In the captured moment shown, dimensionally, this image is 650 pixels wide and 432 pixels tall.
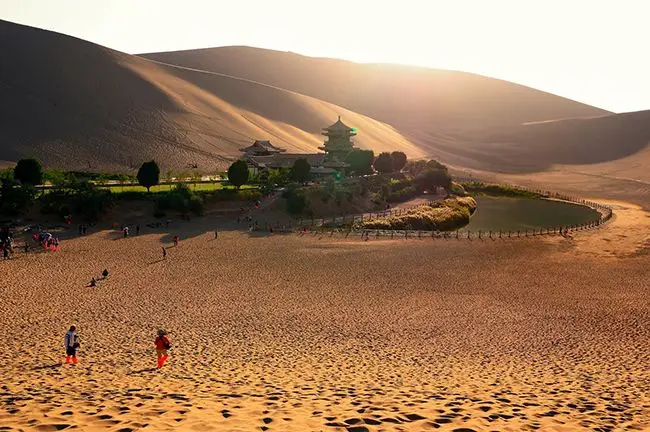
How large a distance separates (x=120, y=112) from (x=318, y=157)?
1358 inches

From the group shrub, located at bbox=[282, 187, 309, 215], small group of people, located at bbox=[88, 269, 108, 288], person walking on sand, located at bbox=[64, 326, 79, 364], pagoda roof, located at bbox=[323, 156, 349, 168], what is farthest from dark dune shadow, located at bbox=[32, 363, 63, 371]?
pagoda roof, located at bbox=[323, 156, 349, 168]

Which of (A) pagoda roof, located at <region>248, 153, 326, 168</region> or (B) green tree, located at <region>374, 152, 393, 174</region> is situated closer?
(A) pagoda roof, located at <region>248, 153, 326, 168</region>

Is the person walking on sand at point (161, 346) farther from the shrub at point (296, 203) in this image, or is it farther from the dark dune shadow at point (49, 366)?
the shrub at point (296, 203)

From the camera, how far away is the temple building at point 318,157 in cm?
6309

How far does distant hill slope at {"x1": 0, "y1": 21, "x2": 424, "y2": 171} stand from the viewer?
72562mm

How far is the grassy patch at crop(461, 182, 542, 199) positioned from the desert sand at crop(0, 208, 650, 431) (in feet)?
121

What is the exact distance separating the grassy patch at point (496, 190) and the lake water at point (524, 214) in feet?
9.60

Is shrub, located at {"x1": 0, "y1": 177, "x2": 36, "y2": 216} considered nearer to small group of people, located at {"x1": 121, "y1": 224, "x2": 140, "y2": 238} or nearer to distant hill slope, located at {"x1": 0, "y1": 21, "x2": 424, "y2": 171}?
small group of people, located at {"x1": 121, "y1": 224, "x2": 140, "y2": 238}

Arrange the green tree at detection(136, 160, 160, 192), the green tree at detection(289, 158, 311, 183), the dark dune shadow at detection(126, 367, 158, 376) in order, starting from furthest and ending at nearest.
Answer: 1. the green tree at detection(289, 158, 311, 183)
2. the green tree at detection(136, 160, 160, 192)
3. the dark dune shadow at detection(126, 367, 158, 376)

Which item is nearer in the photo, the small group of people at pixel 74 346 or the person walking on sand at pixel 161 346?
the small group of people at pixel 74 346

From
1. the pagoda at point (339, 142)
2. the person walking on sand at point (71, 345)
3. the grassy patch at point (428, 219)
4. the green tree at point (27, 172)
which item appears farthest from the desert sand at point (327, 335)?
the pagoda at point (339, 142)

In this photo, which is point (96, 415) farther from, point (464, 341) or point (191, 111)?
point (191, 111)

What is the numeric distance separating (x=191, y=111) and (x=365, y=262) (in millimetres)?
69267

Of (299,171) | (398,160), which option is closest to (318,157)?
(398,160)
